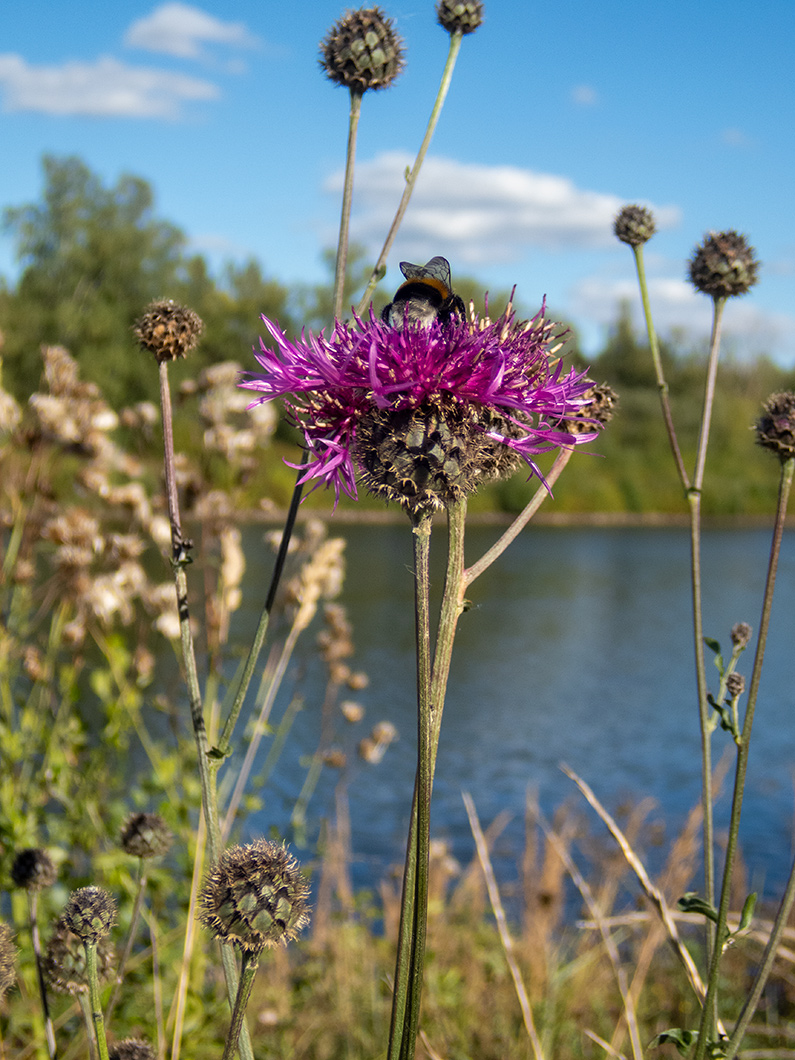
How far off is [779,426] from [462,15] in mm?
1144

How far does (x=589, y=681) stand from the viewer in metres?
19.6

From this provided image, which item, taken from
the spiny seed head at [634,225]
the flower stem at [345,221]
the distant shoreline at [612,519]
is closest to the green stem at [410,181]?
the flower stem at [345,221]

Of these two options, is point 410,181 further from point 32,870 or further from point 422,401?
point 32,870

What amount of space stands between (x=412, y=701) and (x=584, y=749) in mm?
2894

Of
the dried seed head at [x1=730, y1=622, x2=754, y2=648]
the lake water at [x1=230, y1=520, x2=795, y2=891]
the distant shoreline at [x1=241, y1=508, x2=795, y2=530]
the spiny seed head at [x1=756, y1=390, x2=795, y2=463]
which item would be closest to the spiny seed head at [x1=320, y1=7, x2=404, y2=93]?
the spiny seed head at [x1=756, y1=390, x2=795, y2=463]

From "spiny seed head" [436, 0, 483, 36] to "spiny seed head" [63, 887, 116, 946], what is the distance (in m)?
1.90

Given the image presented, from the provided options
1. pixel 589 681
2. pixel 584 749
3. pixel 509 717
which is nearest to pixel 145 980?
pixel 584 749

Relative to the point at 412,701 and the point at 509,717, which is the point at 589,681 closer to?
the point at 509,717

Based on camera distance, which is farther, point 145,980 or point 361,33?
point 145,980

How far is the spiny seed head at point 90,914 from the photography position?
1.36m

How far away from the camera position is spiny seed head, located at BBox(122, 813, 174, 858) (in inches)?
76.0

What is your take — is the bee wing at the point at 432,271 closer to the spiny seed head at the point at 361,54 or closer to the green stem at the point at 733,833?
the green stem at the point at 733,833

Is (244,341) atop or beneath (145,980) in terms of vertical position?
atop

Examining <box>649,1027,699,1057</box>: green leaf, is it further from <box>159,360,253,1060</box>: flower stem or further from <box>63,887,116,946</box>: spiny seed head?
<box>63,887,116,946</box>: spiny seed head
